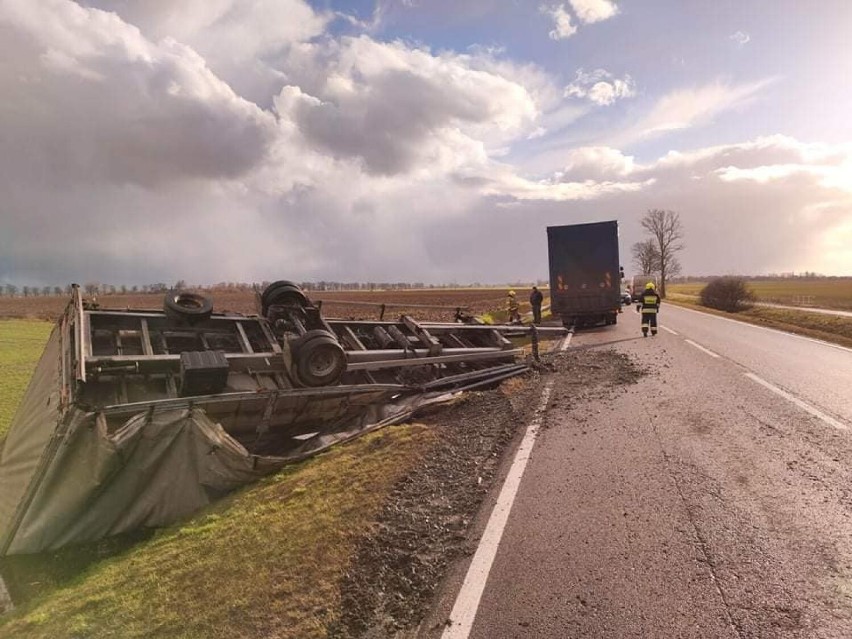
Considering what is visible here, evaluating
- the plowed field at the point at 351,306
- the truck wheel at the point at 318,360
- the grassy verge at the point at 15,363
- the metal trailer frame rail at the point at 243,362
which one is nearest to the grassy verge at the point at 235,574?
the metal trailer frame rail at the point at 243,362

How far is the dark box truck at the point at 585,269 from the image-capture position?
2023 centimetres

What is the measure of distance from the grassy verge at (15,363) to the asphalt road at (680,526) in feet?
28.7

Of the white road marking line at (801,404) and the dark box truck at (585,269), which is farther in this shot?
the dark box truck at (585,269)

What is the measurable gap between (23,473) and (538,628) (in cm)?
524

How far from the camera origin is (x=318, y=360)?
702cm

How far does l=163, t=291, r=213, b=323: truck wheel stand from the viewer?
24.8 ft

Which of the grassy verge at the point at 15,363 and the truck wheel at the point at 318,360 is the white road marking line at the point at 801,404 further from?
the grassy verge at the point at 15,363

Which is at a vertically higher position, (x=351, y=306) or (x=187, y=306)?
(x=187, y=306)

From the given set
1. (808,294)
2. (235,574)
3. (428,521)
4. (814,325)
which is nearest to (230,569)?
(235,574)

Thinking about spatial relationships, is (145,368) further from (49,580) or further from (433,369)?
(433,369)

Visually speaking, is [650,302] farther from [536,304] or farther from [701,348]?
[536,304]

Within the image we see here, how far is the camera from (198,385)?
19.4 ft

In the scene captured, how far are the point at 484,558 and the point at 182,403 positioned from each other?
141 inches

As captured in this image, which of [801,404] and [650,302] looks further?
[650,302]
